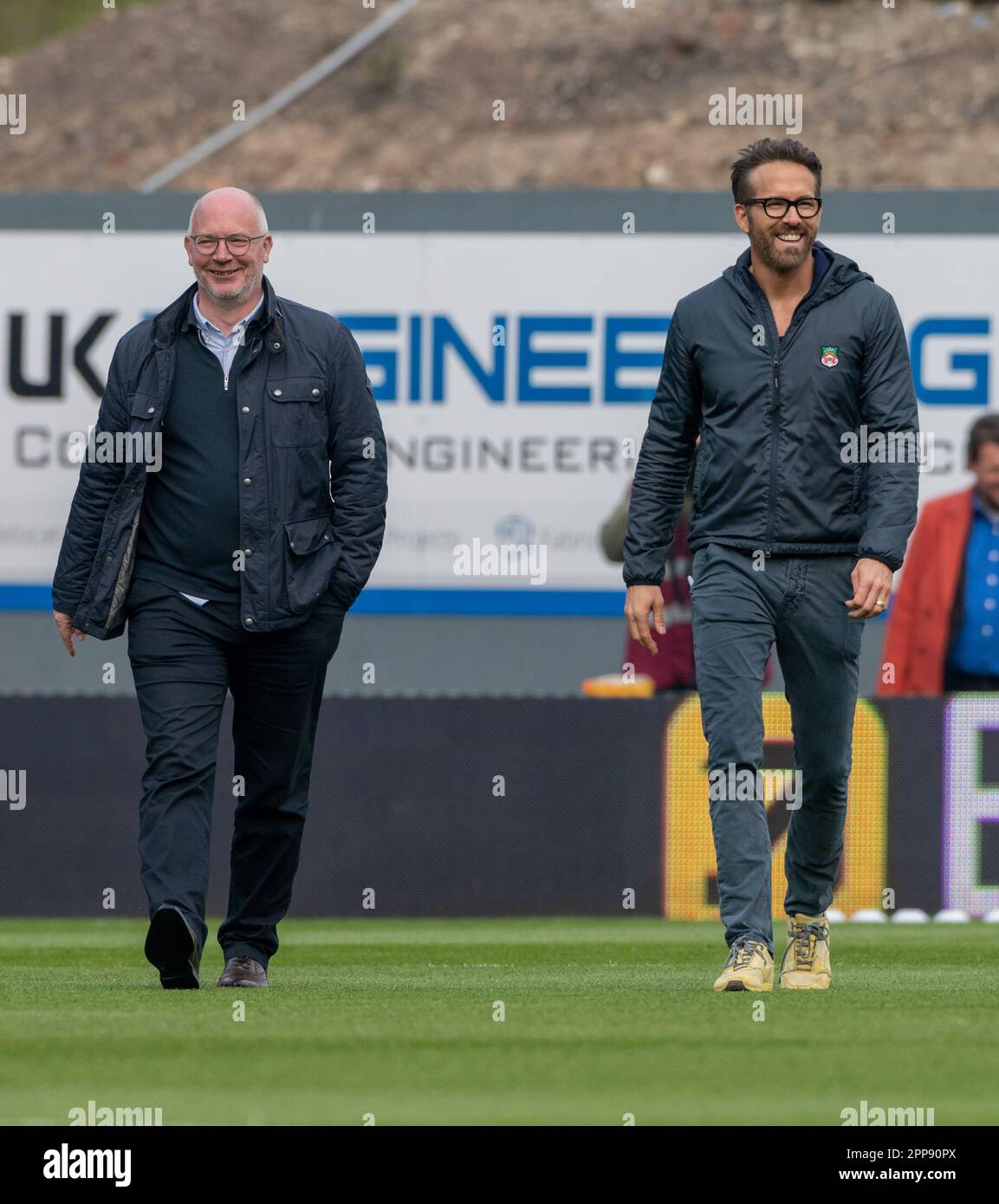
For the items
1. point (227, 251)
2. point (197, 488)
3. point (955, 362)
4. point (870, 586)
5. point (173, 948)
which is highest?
point (955, 362)

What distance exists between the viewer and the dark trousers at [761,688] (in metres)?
6.33

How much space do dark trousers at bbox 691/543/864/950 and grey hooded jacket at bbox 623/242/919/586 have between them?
0.09 metres

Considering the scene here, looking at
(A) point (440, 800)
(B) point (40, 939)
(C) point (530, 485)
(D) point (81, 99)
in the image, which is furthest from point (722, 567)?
(D) point (81, 99)

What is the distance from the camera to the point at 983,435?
11086mm

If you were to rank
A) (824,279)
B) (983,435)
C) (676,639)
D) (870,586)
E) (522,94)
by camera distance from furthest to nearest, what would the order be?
(522,94) < (676,639) < (983,435) < (824,279) < (870,586)

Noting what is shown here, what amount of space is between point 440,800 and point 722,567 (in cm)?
512

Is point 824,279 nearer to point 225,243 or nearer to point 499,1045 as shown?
point 225,243

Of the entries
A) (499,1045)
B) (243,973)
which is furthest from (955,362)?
(499,1045)

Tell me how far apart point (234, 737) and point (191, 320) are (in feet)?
3.74

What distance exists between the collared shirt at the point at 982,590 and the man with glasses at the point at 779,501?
4.99m

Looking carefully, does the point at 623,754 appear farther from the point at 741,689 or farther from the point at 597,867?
the point at 741,689

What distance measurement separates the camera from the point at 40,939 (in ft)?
32.5

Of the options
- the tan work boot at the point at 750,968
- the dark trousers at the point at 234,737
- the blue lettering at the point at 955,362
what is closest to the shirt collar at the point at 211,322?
Result: the dark trousers at the point at 234,737

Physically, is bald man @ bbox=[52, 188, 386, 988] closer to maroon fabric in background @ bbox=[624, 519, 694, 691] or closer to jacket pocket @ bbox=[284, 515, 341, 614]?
jacket pocket @ bbox=[284, 515, 341, 614]
